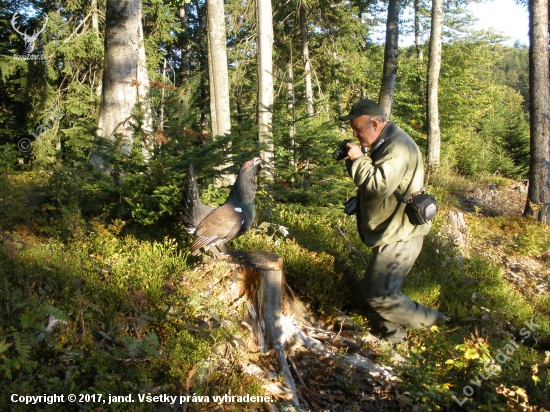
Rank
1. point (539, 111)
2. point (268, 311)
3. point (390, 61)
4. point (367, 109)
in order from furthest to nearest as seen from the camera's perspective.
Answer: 1. point (390, 61)
2. point (539, 111)
3. point (268, 311)
4. point (367, 109)

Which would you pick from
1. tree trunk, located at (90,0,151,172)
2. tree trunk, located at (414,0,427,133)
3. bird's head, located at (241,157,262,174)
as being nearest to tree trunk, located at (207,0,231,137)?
tree trunk, located at (90,0,151,172)

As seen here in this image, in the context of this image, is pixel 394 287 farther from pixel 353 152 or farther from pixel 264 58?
pixel 264 58

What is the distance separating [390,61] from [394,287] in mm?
9480

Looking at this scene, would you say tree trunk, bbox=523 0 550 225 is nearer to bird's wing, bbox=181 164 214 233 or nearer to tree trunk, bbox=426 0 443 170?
tree trunk, bbox=426 0 443 170

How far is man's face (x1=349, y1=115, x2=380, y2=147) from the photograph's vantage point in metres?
4.23

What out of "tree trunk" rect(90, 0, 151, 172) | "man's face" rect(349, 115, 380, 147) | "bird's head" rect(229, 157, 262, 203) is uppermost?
"tree trunk" rect(90, 0, 151, 172)

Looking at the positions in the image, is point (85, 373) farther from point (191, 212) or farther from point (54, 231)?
point (54, 231)

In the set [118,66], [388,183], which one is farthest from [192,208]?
[118,66]

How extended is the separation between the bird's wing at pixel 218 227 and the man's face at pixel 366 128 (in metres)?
1.63

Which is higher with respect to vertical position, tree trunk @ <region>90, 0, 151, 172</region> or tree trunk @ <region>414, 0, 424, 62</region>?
tree trunk @ <region>414, 0, 424, 62</region>

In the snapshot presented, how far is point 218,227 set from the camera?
453 cm

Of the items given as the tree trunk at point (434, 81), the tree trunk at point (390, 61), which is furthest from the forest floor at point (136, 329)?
the tree trunk at point (434, 81)

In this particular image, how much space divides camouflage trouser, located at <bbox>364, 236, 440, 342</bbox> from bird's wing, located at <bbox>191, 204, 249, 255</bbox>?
62.3 inches

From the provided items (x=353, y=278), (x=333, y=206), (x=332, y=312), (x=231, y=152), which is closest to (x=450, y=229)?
(x=333, y=206)
